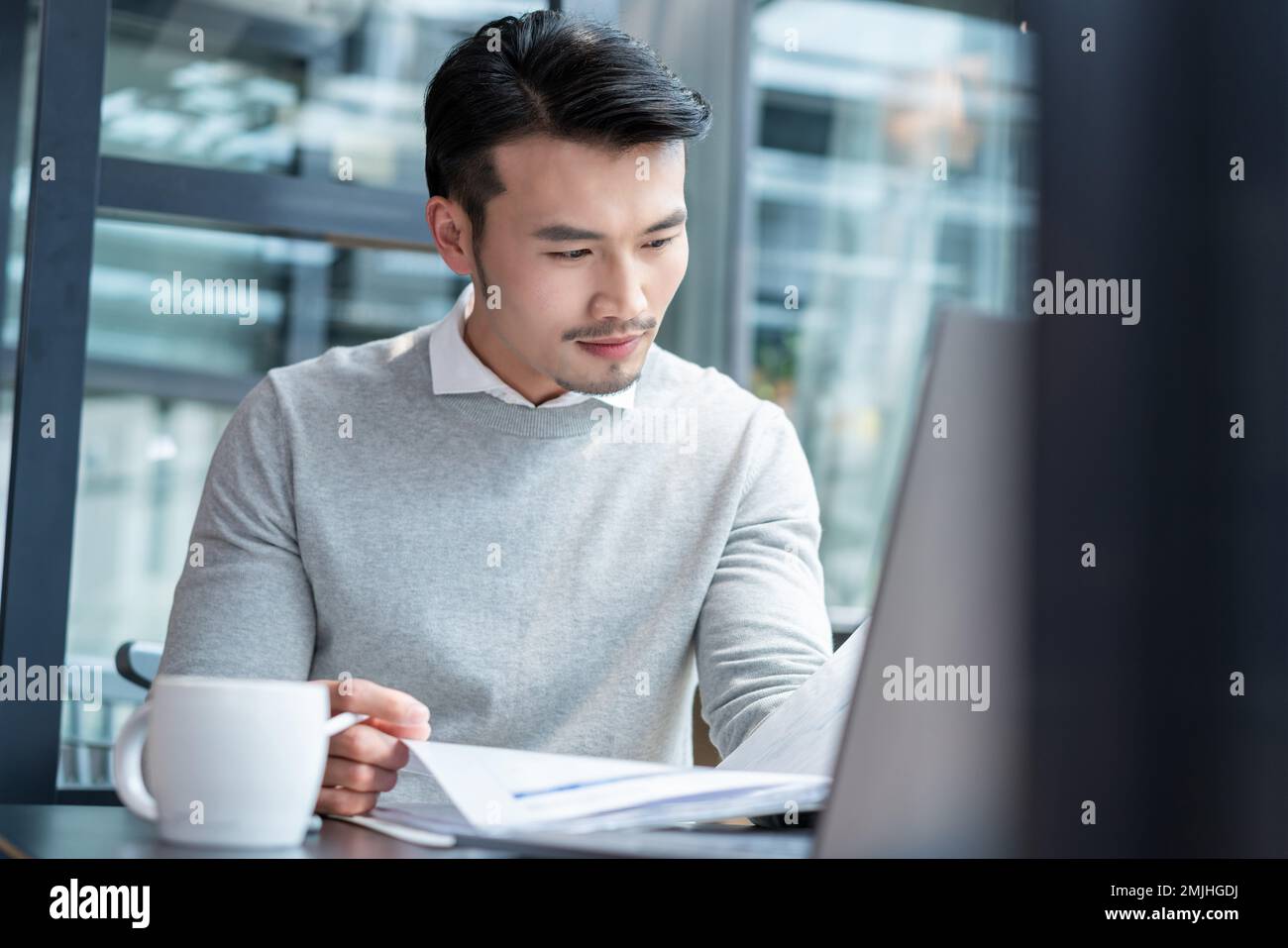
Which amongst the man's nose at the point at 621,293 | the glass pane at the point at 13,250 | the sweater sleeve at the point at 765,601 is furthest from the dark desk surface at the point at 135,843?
the glass pane at the point at 13,250

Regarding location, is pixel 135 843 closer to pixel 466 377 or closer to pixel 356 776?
pixel 356 776

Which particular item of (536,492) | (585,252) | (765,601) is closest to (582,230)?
(585,252)

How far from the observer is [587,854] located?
50 centimetres

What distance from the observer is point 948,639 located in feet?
1.68

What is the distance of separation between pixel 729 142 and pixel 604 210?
198cm

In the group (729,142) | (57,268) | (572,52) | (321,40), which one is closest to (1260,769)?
(572,52)

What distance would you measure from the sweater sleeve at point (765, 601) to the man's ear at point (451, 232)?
0.36 m

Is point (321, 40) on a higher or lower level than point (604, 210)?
higher

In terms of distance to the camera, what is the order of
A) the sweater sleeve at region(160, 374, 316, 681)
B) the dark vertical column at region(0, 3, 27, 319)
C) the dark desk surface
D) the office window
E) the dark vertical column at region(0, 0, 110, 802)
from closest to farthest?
the dark desk surface → the sweater sleeve at region(160, 374, 316, 681) → the dark vertical column at region(0, 0, 110, 802) → the office window → the dark vertical column at region(0, 3, 27, 319)

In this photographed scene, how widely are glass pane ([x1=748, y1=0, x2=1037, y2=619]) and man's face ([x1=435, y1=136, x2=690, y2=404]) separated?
4.25 metres

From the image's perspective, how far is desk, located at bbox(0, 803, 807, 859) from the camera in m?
0.55

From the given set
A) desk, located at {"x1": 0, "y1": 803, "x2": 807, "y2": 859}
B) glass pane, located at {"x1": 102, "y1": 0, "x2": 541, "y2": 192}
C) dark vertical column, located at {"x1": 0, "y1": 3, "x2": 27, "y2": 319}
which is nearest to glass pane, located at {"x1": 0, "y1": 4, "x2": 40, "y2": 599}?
dark vertical column, located at {"x1": 0, "y1": 3, "x2": 27, "y2": 319}

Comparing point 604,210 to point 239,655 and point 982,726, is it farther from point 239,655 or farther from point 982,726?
point 982,726

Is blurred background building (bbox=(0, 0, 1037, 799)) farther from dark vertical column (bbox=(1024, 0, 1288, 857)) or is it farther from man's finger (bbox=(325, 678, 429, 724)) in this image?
man's finger (bbox=(325, 678, 429, 724))
